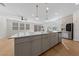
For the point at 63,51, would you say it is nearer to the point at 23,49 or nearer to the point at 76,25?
the point at 23,49

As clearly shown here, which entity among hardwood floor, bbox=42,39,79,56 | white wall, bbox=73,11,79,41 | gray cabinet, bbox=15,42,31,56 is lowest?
hardwood floor, bbox=42,39,79,56

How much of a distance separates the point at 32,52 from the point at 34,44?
259 millimetres

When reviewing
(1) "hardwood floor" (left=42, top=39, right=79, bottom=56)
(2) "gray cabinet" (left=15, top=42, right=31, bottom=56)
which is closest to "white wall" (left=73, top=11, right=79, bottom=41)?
(1) "hardwood floor" (left=42, top=39, right=79, bottom=56)

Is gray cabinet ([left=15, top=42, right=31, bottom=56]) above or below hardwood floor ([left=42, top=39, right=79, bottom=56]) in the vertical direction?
above

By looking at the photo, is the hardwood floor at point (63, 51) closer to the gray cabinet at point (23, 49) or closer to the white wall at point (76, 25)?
the gray cabinet at point (23, 49)

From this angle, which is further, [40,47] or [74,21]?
[74,21]

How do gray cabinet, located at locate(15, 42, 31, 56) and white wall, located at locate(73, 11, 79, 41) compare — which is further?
white wall, located at locate(73, 11, 79, 41)

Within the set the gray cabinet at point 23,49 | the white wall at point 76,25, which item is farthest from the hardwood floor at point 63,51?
the white wall at point 76,25

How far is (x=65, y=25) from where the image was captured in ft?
29.1

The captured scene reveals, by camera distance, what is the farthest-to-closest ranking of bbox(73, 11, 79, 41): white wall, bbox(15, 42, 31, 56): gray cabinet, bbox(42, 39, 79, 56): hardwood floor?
bbox(73, 11, 79, 41): white wall
bbox(42, 39, 79, 56): hardwood floor
bbox(15, 42, 31, 56): gray cabinet

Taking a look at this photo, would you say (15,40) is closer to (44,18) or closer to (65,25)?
(44,18)

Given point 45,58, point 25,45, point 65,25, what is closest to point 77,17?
point 65,25

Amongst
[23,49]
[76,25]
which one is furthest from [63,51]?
[76,25]

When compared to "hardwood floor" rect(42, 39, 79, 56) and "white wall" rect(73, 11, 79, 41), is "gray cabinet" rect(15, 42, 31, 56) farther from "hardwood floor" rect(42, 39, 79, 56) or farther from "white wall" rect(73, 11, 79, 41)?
"white wall" rect(73, 11, 79, 41)
